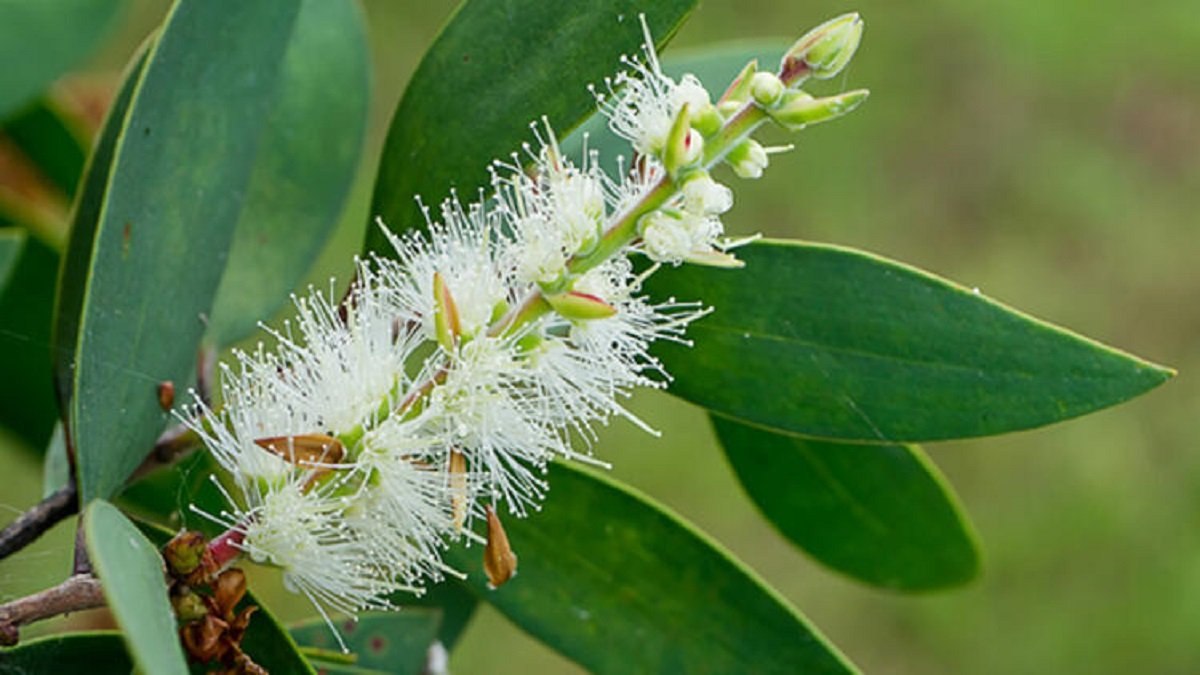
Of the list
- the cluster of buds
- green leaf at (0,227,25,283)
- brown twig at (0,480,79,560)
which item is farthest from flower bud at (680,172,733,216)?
green leaf at (0,227,25,283)

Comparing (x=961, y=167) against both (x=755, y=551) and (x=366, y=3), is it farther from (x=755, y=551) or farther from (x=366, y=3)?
(x=366, y=3)

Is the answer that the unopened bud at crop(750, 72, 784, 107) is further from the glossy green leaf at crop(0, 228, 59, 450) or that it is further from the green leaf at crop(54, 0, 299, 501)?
the glossy green leaf at crop(0, 228, 59, 450)

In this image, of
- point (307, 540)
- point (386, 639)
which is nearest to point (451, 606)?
point (386, 639)

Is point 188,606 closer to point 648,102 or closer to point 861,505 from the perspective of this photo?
point 648,102

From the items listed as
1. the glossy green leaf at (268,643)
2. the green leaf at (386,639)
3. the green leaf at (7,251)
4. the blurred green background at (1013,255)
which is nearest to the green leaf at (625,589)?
the green leaf at (386,639)

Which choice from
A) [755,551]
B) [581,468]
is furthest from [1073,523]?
[581,468]
